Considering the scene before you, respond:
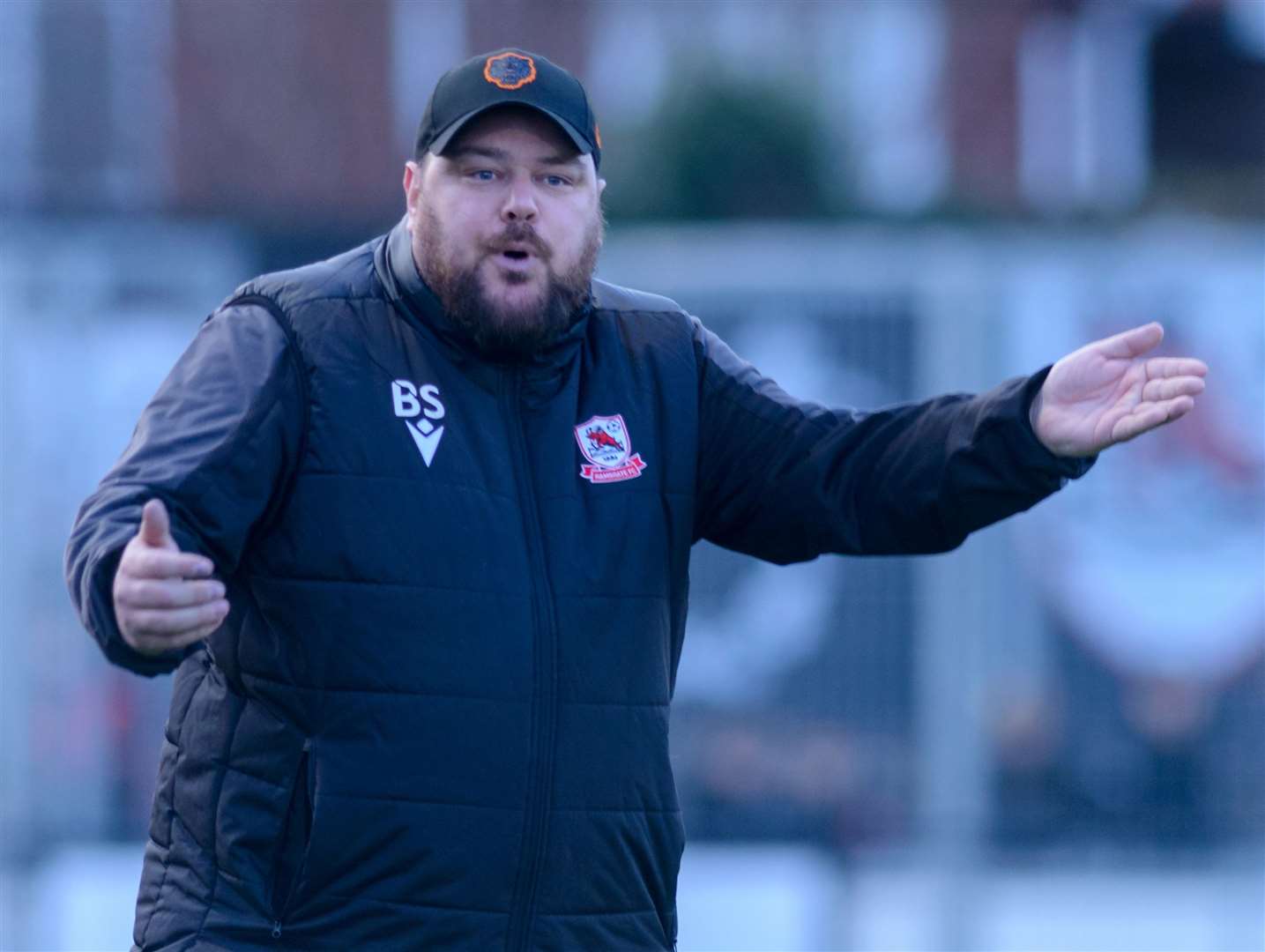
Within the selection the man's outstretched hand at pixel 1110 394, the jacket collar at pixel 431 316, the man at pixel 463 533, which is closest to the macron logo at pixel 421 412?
the man at pixel 463 533

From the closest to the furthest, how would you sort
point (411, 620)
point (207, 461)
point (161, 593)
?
point (161, 593)
point (207, 461)
point (411, 620)

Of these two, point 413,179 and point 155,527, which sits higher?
point 413,179

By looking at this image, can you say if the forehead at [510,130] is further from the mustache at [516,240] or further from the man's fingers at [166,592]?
the man's fingers at [166,592]

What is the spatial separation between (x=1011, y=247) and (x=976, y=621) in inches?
53.9

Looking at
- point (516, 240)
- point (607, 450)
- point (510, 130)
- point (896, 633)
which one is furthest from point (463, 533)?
point (896, 633)

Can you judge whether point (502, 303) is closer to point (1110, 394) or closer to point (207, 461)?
point (207, 461)

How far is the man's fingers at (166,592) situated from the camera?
2.61 m

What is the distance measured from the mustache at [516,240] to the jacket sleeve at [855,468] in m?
0.42

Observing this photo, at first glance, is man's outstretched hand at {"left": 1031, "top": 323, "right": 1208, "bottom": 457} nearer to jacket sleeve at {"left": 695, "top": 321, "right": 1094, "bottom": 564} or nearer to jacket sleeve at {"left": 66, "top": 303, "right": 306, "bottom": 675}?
jacket sleeve at {"left": 695, "top": 321, "right": 1094, "bottom": 564}

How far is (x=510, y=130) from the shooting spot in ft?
10.8

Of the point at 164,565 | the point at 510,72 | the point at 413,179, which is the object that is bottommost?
the point at 164,565

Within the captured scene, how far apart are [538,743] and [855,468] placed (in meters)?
0.79

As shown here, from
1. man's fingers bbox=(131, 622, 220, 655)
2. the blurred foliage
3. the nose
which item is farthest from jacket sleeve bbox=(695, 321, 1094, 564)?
the blurred foliage

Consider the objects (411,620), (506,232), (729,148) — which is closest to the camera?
(411,620)
